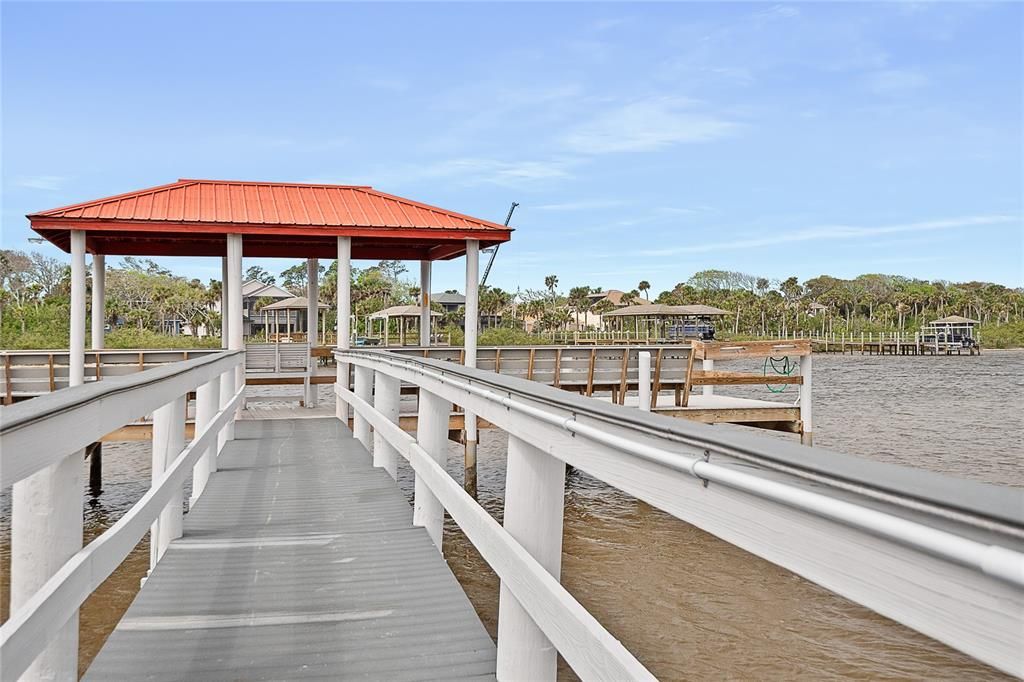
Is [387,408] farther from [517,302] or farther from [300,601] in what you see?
[517,302]

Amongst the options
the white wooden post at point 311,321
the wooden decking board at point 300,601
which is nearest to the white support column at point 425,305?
the white wooden post at point 311,321

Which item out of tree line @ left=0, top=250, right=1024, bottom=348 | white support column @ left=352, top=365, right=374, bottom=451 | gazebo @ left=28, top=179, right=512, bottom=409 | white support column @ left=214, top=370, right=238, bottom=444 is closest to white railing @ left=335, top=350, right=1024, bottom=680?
white support column @ left=352, top=365, right=374, bottom=451

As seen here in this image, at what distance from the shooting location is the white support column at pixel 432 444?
432 centimetres

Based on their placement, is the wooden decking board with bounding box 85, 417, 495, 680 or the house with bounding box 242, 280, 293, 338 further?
the house with bounding box 242, 280, 293, 338

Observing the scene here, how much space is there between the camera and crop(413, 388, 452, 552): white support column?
4.32 m

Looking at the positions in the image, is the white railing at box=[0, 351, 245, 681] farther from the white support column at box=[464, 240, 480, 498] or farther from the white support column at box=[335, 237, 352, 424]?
the white support column at box=[335, 237, 352, 424]

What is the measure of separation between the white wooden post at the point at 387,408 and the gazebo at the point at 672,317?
46.6 meters

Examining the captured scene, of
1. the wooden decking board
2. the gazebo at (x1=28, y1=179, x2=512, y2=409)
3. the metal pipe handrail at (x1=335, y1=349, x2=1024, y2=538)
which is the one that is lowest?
the wooden decking board

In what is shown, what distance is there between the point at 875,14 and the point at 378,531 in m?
54.0

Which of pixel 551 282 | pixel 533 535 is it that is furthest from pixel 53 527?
pixel 551 282

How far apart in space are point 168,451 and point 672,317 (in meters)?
66.2

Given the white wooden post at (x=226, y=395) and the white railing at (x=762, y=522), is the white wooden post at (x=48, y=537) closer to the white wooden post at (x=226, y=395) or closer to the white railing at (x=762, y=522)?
the white railing at (x=762, y=522)

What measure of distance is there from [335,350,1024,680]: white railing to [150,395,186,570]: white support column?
2.23 metres

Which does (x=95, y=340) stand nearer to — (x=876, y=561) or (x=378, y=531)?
(x=378, y=531)
